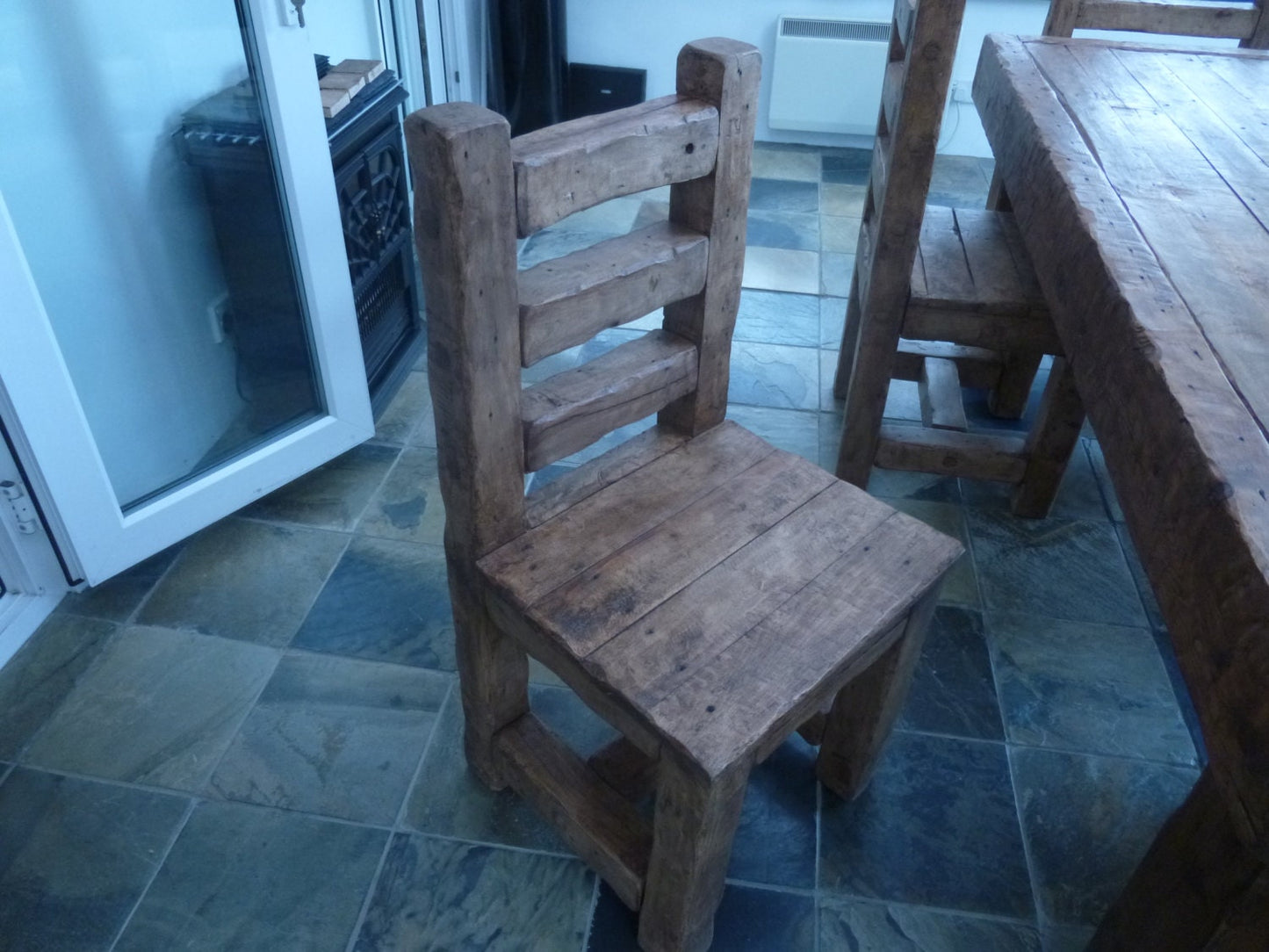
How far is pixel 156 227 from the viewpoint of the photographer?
6.21ft

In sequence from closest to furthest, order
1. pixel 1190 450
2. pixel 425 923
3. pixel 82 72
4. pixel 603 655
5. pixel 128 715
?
pixel 1190 450
pixel 603 655
pixel 425 923
pixel 128 715
pixel 82 72

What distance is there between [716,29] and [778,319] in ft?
5.90

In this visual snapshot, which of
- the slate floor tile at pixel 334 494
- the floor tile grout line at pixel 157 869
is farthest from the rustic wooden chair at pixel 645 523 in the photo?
the slate floor tile at pixel 334 494

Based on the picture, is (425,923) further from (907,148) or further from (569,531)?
(907,148)

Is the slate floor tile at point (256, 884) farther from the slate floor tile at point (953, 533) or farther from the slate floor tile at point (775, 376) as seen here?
the slate floor tile at point (775, 376)

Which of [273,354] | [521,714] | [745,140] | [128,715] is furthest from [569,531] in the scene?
[273,354]

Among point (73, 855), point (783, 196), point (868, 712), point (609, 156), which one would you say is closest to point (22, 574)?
point (73, 855)

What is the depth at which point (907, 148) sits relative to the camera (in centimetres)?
167

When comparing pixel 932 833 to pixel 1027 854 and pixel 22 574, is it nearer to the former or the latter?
pixel 1027 854

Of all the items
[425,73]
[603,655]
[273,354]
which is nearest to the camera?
[603,655]

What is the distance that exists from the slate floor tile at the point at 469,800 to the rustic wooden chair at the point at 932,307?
850mm

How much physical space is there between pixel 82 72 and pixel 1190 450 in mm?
1829

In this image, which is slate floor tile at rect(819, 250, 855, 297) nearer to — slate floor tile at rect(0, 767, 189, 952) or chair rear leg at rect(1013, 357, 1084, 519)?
chair rear leg at rect(1013, 357, 1084, 519)

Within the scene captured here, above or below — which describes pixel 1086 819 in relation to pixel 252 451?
below
